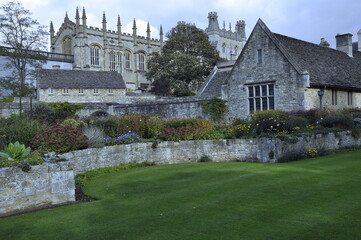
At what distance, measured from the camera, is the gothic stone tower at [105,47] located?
228 ft

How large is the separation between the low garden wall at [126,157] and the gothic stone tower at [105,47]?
54.3 meters

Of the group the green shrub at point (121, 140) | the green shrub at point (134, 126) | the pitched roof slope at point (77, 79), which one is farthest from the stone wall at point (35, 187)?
the pitched roof slope at point (77, 79)

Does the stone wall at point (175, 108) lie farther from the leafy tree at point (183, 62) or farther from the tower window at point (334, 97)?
the leafy tree at point (183, 62)

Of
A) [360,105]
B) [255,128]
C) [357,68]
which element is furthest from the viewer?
[357,68]

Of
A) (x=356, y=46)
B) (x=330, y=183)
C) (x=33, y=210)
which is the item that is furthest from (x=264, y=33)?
(x=356, y=46)

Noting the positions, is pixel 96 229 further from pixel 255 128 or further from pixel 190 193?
pixel 255 128

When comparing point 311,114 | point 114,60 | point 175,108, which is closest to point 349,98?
point 311,114

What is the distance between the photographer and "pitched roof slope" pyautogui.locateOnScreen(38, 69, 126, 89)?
4722cm

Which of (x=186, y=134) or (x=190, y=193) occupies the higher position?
(x=186, y=134)

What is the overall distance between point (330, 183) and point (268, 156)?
5922mm

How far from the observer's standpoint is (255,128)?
16844 millimetres

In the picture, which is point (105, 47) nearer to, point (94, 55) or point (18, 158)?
point (94, 55)

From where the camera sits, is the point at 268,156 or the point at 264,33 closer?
the point at 268,156

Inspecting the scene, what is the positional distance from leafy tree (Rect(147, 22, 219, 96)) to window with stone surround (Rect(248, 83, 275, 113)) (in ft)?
87.3
